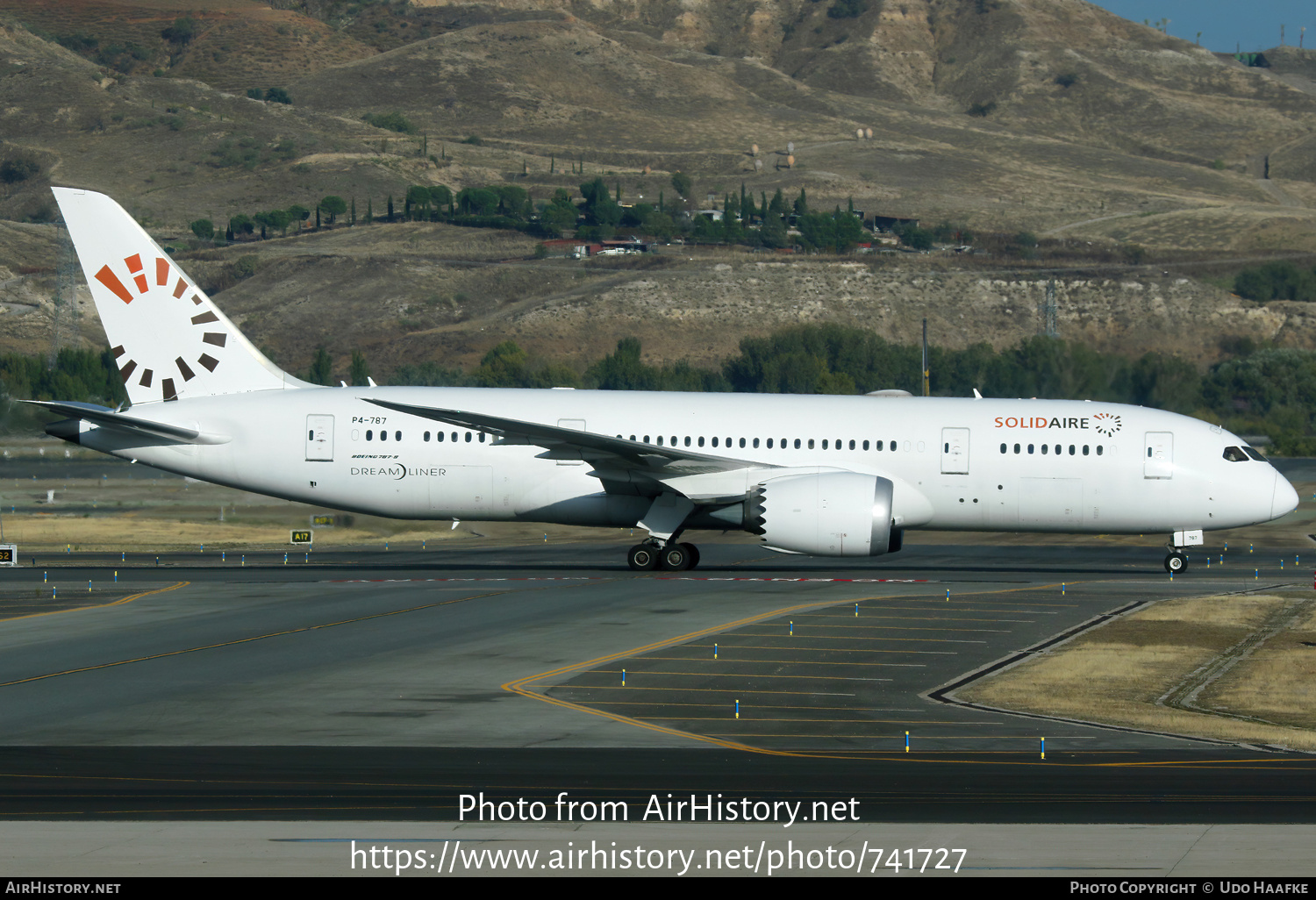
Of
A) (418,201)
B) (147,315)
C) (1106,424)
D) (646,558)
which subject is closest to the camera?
(1106,424)

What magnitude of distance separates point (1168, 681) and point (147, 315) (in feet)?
89.5

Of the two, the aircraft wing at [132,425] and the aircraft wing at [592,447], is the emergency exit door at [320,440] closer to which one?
the aircraft wing at [592,447]

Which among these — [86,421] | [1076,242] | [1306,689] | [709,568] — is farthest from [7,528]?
[1076,242]

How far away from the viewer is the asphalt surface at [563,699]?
15594 millimetres

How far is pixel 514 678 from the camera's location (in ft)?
74.9

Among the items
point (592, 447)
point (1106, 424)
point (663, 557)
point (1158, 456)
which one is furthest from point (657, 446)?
point (1158, 456)

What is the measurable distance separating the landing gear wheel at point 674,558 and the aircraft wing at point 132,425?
1152 centimetres

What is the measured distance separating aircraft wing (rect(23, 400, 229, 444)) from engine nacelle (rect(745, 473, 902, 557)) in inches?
560

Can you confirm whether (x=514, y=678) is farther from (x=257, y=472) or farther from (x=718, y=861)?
(x=257, y=472)

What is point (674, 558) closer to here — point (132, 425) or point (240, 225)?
point (132, 425)

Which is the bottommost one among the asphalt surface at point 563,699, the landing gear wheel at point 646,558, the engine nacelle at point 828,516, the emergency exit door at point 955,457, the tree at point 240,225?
the asphalt surface at point 563,699

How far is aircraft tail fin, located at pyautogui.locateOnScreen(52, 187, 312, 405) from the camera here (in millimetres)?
38469

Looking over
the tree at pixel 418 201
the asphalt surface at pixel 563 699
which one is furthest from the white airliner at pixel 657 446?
the tree at pixel 418 201

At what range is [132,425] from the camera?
122 feet
